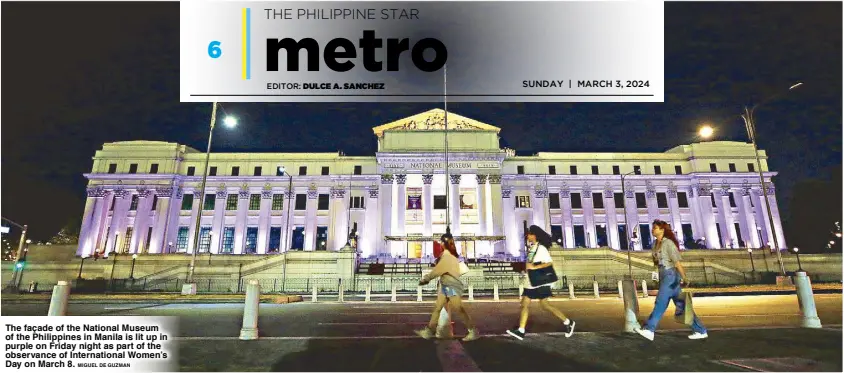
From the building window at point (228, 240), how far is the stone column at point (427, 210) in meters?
20.3

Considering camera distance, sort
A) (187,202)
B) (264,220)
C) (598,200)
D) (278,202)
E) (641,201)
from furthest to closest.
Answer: (598,200) → (641,201) → (278,202) → (187,202) → (264,220)

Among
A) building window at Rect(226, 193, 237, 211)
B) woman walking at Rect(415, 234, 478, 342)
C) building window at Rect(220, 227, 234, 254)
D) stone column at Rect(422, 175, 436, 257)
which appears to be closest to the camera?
woman walking at Rect(415, 234, 478, 342)

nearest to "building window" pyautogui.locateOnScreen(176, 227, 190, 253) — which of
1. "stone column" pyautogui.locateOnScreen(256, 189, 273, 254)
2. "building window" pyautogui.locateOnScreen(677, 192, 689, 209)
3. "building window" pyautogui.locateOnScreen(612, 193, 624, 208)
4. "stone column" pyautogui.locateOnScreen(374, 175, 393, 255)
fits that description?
"stone column" pyautogui.locateOnScreen(256, 189, 273, 254)

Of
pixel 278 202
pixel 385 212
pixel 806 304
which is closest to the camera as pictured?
pixel 806 304

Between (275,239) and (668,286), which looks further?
(275,239)

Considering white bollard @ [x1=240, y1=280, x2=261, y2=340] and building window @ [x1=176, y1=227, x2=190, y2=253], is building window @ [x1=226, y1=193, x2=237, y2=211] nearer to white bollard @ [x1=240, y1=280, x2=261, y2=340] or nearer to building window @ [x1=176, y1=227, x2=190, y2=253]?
building window @ [x1=176, y1=227, x2=190, y2=253]

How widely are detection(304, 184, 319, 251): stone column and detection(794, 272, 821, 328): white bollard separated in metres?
39.9

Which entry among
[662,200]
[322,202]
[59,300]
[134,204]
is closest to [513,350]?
[59,300]

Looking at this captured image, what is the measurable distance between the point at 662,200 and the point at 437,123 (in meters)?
25.8

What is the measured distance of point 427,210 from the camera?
130 ft

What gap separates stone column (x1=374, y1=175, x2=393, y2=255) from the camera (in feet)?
129

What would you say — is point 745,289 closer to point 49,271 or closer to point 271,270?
point 271,270

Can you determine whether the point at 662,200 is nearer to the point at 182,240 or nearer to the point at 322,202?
the point at 322,202

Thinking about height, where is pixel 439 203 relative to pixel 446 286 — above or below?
above
